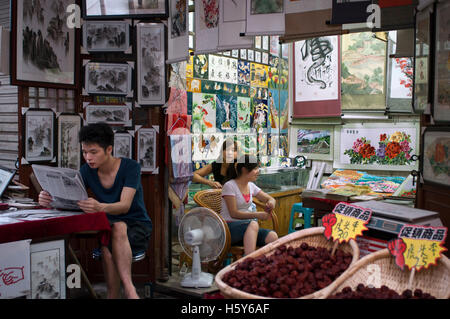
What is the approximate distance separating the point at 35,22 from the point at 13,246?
250 cm

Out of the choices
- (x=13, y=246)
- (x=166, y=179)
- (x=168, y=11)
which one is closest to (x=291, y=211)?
(x=166, y=179)

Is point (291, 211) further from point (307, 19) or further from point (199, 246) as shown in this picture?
point (307, 19)

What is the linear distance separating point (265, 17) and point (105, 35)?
6.18ft

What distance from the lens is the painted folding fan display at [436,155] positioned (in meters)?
3.13

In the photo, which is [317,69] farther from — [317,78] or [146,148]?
[146,148]

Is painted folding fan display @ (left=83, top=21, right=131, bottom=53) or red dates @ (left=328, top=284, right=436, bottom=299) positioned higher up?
painted folding fan display @ (left=83, top=21, right=131, bottom=53)

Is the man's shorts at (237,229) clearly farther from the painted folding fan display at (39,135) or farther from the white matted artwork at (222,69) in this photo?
the white matted artwork at (222,69)

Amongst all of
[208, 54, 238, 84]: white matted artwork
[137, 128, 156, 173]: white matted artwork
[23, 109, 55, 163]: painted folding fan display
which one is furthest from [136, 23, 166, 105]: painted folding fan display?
[208, 54, 238, 84]: white matted artwork

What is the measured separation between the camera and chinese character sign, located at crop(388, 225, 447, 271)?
223 cm

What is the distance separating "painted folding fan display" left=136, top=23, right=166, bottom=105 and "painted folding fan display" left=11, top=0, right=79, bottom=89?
0.67 m

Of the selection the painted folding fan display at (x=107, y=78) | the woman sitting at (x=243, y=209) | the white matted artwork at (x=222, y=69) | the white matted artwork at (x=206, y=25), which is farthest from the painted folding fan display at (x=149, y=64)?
the white matted artwork at (x=222, y=69)

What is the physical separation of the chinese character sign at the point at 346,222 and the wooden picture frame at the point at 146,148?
257 cm

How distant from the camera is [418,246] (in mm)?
2283

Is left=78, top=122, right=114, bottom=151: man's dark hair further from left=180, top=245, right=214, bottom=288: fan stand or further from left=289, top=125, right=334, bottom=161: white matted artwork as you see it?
left=289, top=125, right=334, bottom=161: white matted artwork
